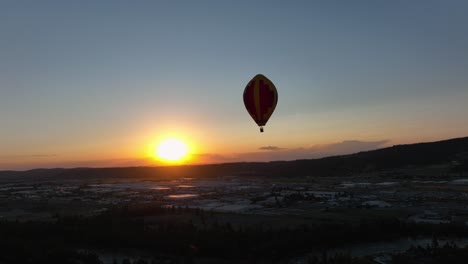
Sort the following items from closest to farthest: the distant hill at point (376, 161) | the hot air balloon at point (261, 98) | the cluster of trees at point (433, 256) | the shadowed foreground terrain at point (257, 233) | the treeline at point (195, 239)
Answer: the cluster of trees at point (433, 256) → the shadowed foreground terrain at point (257, 233) → the treeline at point (195, 239) → the hot air balloon at point (261, 98) → the distant hill at point (376, 161)

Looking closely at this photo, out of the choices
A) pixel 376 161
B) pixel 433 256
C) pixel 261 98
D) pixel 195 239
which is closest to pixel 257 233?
pixel 195 239

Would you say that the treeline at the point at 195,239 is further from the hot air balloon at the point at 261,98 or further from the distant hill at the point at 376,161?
the distant hill at the point at 376,161

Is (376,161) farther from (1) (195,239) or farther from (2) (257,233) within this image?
(1) (195,239)

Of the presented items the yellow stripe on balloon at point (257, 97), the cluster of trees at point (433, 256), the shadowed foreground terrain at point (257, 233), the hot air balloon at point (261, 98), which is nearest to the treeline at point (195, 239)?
the shadowed foreground terrain at point (257, 233)

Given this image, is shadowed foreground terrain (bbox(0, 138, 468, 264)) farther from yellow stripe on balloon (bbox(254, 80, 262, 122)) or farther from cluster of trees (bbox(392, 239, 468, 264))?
yellow stripe on balloon (bbox(254, 80, 262, 122))

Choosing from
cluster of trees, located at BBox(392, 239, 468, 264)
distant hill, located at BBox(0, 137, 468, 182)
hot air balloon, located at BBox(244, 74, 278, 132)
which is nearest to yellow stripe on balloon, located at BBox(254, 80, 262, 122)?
hot air balloon, located at BBox(244, 74, 278, 132)

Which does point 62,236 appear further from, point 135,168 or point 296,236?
point 135,168
